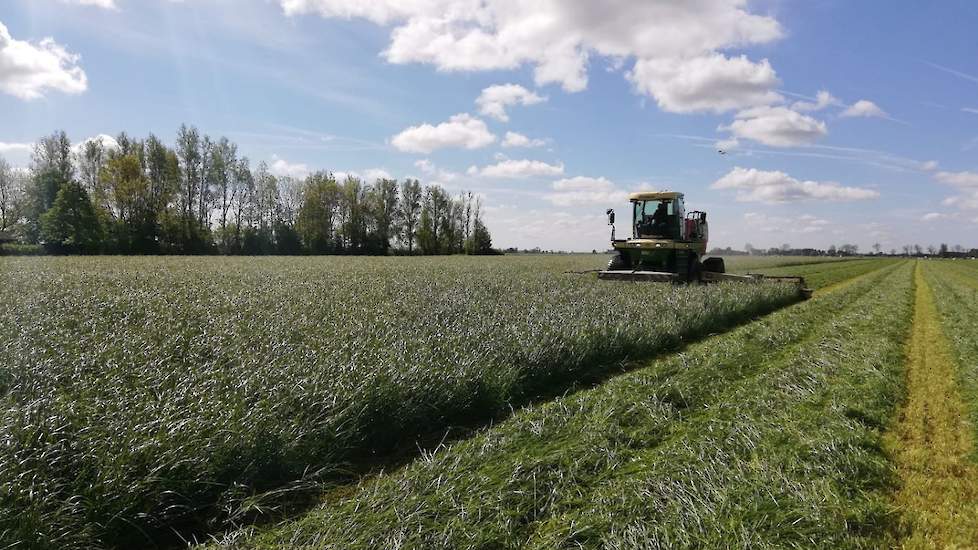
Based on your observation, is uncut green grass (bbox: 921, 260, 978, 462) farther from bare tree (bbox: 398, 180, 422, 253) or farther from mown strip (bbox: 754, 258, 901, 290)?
bare tree (bbox: 398, 180, 422, 253)

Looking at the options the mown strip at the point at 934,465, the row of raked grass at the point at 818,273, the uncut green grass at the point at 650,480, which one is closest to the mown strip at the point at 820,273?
the row of raked grass at the point at 818,273

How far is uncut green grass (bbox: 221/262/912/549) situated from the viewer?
3246mm

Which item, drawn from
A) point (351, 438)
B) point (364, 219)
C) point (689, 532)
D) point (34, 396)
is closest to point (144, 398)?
point (34, 396)

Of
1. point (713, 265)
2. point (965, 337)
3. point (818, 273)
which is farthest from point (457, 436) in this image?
point (818, 273)

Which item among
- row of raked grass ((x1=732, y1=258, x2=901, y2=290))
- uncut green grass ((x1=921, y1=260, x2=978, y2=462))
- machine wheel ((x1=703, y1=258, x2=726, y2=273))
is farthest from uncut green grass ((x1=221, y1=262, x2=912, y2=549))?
row of raked grass ((x1=732, y1=258, x2=901, y2=290))

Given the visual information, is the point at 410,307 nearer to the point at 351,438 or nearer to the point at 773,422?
the point at 351,438

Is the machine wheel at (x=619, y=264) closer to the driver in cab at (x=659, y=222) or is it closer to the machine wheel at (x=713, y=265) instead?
the driver in cab at (x=659, y=222)

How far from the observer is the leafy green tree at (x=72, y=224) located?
42438mm

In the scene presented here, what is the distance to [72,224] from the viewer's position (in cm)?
4366

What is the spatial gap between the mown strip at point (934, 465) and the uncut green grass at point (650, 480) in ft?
0.59

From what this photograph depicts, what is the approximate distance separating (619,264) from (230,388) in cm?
1702

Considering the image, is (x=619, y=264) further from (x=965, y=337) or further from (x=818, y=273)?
(x=818, y=273)

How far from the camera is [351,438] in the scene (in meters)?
4.84

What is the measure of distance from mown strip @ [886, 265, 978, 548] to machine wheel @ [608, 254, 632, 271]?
38.6ft
